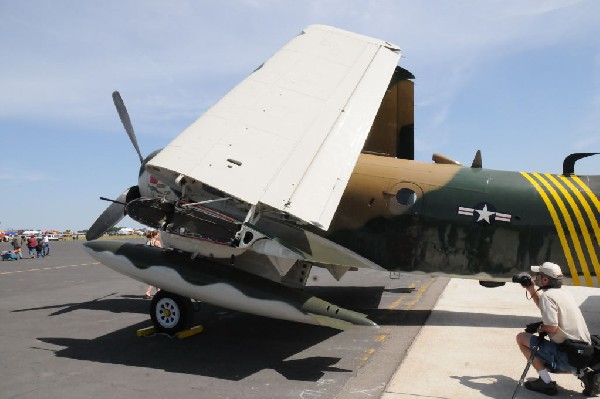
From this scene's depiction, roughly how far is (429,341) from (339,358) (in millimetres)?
1997

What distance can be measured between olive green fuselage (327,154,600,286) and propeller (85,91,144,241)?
5.05 m

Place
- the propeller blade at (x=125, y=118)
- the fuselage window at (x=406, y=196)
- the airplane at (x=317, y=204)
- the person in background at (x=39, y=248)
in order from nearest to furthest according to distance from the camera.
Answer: the airplane at (x=317, y=204)
the fuselage window at (x=406, y=196)
the propeller blade at (x=125, y=118)
the person in background at (x=39, y=248)

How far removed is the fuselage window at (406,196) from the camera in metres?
10.3

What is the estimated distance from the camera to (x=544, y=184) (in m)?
10.3

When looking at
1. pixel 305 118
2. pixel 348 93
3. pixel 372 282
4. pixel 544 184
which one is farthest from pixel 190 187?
pixel 372 282

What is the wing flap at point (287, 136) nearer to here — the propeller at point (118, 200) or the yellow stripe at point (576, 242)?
the propeller at point (118, 200)

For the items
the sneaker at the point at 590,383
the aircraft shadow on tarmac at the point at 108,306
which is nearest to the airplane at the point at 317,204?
the aircraft shadow on tarmac at the point at 108,306

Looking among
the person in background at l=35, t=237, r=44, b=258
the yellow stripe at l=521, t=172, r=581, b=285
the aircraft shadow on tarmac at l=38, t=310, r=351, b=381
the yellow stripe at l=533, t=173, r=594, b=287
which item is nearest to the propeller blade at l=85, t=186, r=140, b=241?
the aircraft shadow on tarmac at l=38, t=310, r=351, b=381

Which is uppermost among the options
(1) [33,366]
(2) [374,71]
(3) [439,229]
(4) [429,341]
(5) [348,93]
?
(2) [374,71]

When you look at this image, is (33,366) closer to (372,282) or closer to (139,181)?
(139,181)

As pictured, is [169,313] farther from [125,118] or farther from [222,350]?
[125,118]

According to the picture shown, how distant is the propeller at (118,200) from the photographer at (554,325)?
889 cm

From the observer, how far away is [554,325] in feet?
17.7

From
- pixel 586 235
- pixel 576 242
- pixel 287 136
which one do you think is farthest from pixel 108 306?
pixel 586 235
